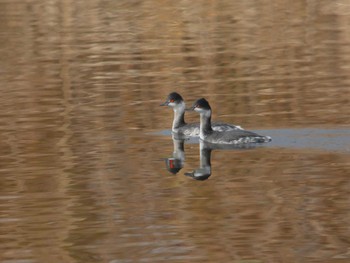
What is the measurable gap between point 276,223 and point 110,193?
2747 mm

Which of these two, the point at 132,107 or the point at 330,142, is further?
the point at 132,107

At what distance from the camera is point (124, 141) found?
20234 millimetres

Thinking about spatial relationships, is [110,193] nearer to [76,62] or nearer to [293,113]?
[293,113]

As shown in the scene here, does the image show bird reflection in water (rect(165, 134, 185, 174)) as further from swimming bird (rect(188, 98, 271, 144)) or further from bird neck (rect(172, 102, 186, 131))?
bird neck (rect(172, 102, 186, 131))

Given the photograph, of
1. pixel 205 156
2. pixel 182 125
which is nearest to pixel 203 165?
pixel 205 156

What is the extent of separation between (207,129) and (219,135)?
0.65 metres

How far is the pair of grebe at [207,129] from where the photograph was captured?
19.5 m

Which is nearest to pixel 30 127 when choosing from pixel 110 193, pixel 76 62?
pixel 110 193

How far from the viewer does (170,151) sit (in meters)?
19.7

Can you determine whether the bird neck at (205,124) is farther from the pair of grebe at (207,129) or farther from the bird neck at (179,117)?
the bird neck at (179,117)

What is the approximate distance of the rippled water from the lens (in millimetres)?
13742

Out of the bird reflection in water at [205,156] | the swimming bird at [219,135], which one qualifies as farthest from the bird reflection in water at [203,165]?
the swimming bird at [219,135]

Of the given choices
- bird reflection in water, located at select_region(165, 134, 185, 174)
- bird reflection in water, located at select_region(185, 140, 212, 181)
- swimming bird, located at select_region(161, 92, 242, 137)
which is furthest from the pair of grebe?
bird reflection in water, located at select_region(165, 134, 185, 174)

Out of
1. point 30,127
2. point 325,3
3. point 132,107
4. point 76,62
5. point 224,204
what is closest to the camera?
point 224,204
